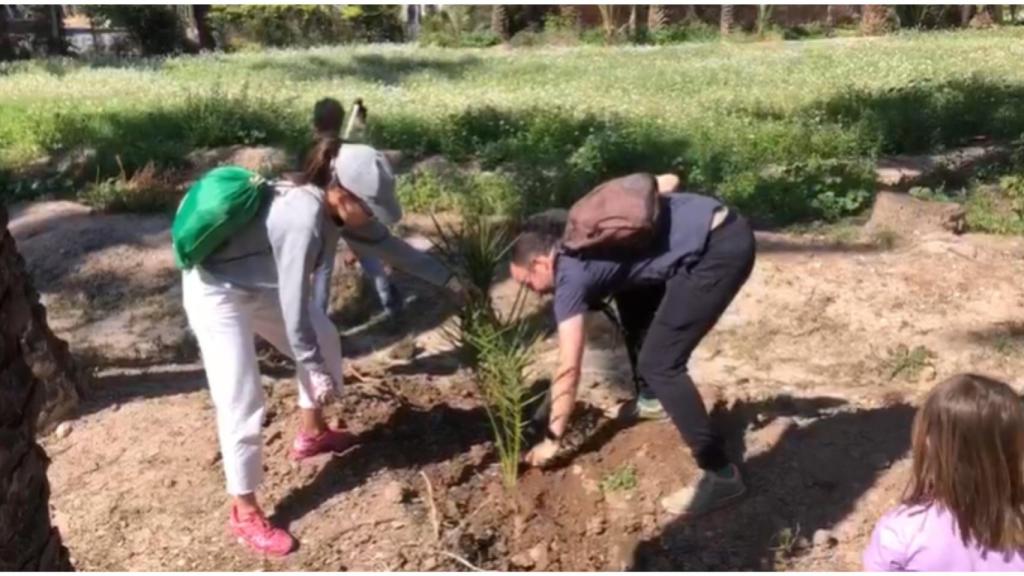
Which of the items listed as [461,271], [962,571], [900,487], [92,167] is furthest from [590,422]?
[92,167]

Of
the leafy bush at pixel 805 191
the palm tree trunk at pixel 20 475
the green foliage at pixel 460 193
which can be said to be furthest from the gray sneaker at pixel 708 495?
the leafy bush at pixel 805 191

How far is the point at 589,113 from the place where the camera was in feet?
39.9

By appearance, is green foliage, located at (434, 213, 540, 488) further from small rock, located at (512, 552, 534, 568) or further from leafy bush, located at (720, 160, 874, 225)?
leafy bush, located at (720, 160, 874, 225)

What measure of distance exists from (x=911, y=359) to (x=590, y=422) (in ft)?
5.42

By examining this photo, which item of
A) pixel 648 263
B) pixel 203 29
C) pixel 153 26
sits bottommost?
pixel 203 29

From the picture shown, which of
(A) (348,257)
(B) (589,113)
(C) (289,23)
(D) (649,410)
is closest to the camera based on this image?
(D) (649,410)

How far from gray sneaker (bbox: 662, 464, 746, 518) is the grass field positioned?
426 centimetres

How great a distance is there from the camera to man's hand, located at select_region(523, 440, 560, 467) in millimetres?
4578

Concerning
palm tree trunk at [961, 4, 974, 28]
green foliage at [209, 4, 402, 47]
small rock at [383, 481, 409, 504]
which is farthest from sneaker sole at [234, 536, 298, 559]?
green foliage at [209, 4, 402, 47]

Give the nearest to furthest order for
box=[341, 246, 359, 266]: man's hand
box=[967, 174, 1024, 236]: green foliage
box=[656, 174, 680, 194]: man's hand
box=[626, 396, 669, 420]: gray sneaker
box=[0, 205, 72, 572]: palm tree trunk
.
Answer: box=[0, 205, 72, 572]: palm tree trunk < box=[656, 174, 680, 194]: man's hand < box=[626, 396, 669, 420]: gray sneaker < box=[341, 246, 359, 266]: man's hand < box=[967, 174, 1024, 236]: green foliage

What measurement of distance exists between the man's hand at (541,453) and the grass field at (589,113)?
13.4ft

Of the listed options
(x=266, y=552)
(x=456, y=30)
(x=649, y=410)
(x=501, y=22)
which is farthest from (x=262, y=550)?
(x=456, y=30)

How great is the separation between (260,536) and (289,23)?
972 inches

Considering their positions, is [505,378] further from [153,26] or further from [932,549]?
[153,26]
